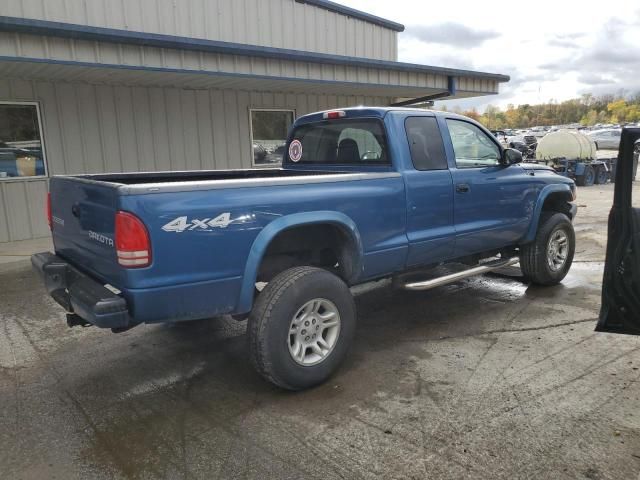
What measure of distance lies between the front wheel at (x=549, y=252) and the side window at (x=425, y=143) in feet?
6.36

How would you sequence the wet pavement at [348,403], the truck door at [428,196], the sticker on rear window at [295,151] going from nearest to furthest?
the wet pavement at [348,403] → the truck door at [428,196] → the sticker on rear window at [295,151]

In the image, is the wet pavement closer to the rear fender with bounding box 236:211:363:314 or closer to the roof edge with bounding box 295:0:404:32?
the rear fender with bounding box 236:211:363:314

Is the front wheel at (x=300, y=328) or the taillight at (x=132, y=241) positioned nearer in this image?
the taillight at (x=132, y=241)

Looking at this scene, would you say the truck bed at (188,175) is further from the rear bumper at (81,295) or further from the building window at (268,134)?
the building window at (268,134)

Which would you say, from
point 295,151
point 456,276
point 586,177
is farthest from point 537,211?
point 586,177

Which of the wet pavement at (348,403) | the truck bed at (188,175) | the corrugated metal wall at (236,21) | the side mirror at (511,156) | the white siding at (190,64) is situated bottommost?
the wet pavement at (348,403)

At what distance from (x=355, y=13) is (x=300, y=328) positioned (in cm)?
1210

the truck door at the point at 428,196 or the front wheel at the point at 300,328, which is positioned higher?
the truck door at the point at 428,196

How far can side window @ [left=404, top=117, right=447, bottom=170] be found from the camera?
A: 4.34 m

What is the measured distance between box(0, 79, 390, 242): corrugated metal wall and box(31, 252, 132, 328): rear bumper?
230 inches

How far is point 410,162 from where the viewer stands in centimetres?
425

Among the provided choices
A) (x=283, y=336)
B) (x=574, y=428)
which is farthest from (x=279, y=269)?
(x=574, y=428)

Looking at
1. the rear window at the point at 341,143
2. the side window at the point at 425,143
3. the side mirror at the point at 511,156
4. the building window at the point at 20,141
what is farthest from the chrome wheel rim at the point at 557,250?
the building window at the point at 20,141

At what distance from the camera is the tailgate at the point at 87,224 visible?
298 centimetres
